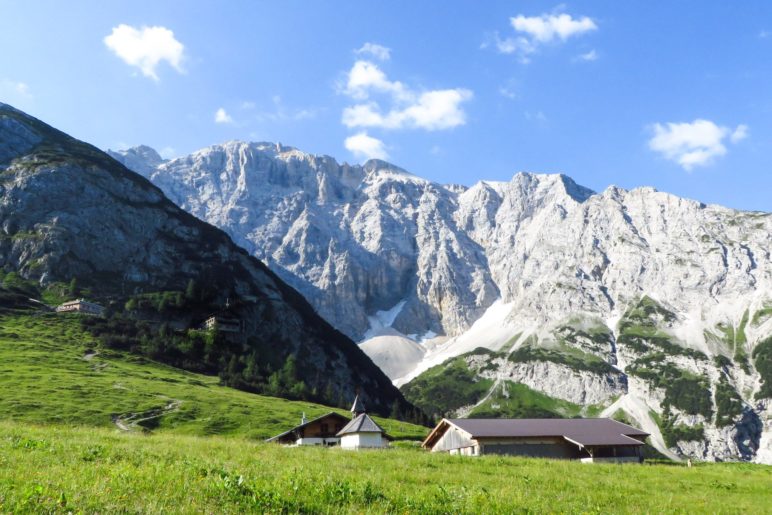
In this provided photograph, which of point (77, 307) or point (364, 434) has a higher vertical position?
point (77, 307)

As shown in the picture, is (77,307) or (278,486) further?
(77,307)

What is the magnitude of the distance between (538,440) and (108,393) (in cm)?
6737

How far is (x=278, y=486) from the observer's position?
15688 mm

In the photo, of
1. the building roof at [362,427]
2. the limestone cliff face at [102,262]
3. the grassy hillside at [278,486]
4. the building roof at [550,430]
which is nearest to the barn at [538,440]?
the building roof at [550,430]

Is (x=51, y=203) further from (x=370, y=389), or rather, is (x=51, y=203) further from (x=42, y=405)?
(x=42, y=405)

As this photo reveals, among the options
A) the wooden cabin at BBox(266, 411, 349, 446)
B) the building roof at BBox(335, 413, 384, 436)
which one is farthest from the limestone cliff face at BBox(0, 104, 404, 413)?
the building roof at BBox(335, 413, 384, 436)

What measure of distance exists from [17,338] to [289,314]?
8863cm

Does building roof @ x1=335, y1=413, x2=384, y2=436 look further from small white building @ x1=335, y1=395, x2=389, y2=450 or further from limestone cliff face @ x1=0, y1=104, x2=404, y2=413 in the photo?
limestone cliff face @ x1=0, y1=104, x2=404, y2=413

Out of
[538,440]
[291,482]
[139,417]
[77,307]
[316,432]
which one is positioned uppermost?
[77,307]

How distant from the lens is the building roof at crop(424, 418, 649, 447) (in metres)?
71.8

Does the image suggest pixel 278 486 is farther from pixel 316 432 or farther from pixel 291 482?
pixel 316 432

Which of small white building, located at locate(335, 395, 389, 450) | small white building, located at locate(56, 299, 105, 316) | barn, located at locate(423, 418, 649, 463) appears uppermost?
small white building, located at locate(56, 299, 105, 316)

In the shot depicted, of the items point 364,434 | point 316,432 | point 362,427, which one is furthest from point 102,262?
point 364,434

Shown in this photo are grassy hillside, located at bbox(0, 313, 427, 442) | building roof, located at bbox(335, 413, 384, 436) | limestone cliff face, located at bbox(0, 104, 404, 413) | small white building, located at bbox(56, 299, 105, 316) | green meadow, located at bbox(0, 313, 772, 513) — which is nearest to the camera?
green meadow, located at bbox(0, 313, 772, 513)
